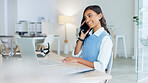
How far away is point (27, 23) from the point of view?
30.9 feet

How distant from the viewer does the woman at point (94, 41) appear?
151 centimetres

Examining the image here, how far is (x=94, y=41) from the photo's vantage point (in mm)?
1647

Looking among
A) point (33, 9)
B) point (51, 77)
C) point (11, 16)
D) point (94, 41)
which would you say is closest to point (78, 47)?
point (94, 41)

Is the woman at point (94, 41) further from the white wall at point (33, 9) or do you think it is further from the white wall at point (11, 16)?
the white wall at point (11, 16)

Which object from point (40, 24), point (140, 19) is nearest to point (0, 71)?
point (140, 19)

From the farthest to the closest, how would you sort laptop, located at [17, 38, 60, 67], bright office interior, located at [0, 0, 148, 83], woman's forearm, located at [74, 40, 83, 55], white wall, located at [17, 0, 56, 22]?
white wall, located at [17, 0, 56, 22] < bright office interior, located at [0, 0, 148, 83] < woman's forearm, located at [74, 40, 83, 55] < laptop, located at [17, 38, 60, 67]

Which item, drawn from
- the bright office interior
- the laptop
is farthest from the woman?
the bright office interior

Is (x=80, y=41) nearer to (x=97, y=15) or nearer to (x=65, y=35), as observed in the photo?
(x=97, y=15)

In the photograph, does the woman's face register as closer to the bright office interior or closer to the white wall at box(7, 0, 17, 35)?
the bright office interior

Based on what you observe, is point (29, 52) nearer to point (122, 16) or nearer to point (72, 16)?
point (122, 16)

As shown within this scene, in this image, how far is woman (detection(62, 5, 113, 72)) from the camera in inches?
59.4

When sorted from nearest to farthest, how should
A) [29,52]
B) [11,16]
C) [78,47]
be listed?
[29,52], [78,47], [11,16]

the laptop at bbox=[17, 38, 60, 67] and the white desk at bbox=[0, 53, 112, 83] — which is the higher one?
the laptop at bbox=[17, 38, 60, 67]

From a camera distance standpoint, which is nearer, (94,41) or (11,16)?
(94,41)
